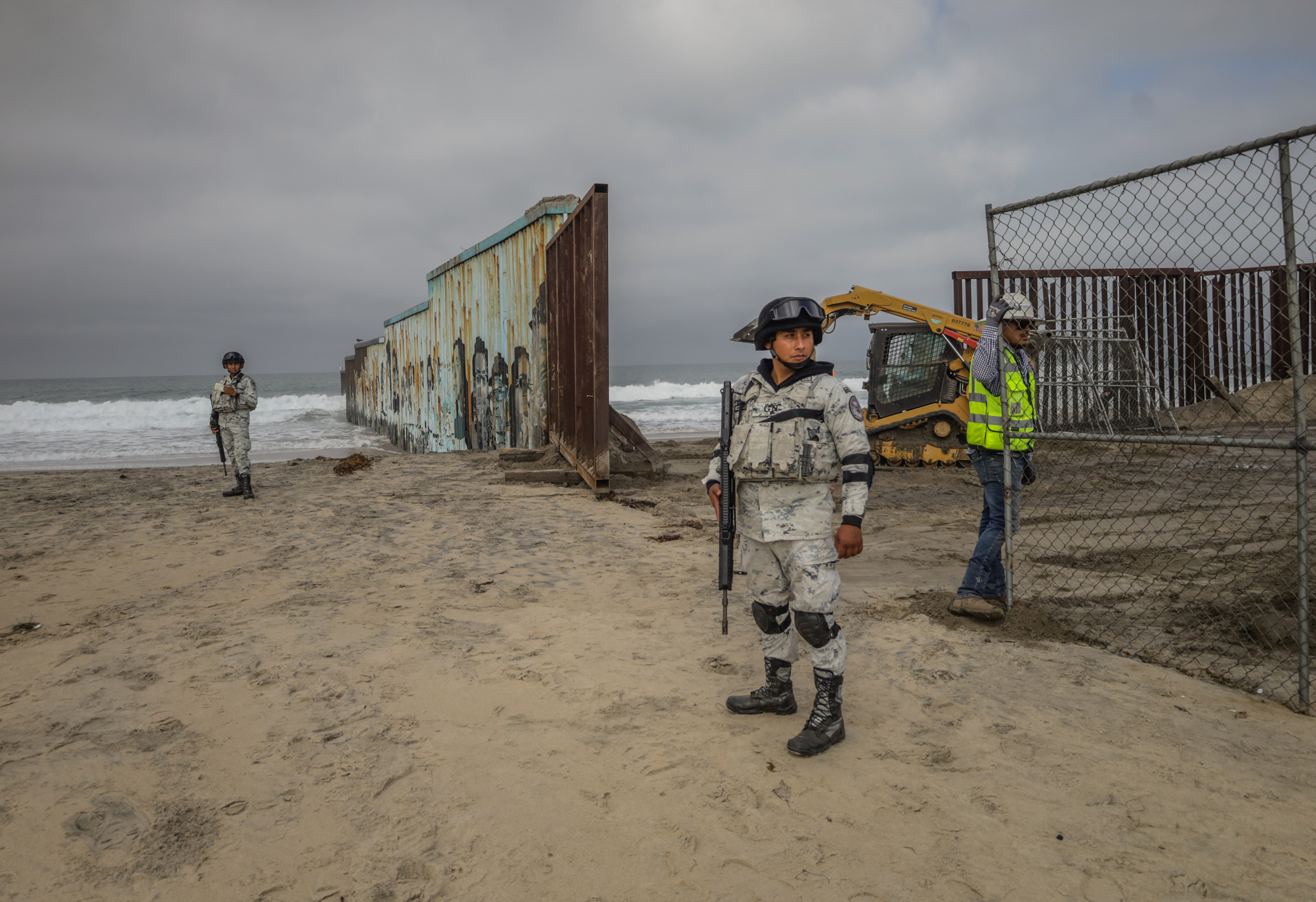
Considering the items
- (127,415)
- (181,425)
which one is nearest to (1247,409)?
(181,425)

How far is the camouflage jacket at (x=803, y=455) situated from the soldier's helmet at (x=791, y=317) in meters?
0.15

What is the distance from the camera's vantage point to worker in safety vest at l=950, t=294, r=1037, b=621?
3998mm

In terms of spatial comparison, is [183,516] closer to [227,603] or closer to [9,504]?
[9,504]

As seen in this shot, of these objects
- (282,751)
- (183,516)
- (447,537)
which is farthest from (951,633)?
(183,516)

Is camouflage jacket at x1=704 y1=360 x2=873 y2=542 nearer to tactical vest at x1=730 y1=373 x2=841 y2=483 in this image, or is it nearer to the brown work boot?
tactical vest at x1=730 y1=373 x2=841 y2=483

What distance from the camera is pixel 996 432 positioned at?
4.05m

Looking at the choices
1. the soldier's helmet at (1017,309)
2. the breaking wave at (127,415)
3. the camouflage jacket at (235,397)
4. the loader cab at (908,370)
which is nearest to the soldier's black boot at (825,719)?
the soldier's helmet at (1017,309)

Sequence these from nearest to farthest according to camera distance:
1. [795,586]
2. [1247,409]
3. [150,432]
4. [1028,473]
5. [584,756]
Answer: [584,756], [795,586], [1028,473], [1247,409], [150,432]

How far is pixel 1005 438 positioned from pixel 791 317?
6.11ft

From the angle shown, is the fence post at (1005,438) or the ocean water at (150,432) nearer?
the fence post at (1005,438)

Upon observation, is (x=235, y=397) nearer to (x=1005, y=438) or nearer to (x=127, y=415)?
(x=1005, y=438)

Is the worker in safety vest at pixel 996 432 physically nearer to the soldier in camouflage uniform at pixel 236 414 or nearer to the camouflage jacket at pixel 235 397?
the soldier in camouflage uniform at pixel 236 414

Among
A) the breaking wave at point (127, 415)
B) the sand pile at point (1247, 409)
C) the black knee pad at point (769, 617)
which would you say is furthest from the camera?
the breaking wave at point (127, 415)

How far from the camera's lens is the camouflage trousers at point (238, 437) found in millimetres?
8266
